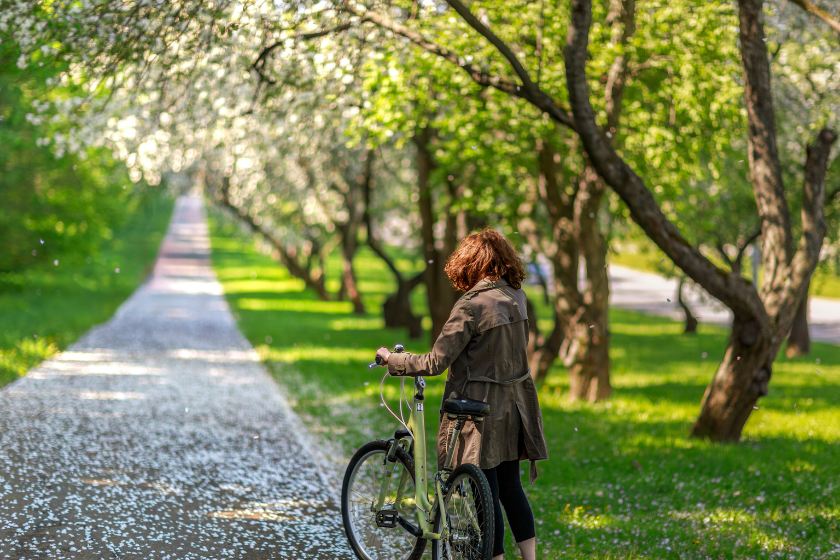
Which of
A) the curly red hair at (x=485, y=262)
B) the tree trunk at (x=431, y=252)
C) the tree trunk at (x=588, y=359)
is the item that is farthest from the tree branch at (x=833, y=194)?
the curly red hair at (x=485, y=262)

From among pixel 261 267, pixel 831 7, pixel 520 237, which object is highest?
pixel 831 7

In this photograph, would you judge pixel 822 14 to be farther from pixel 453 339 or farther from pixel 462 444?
pixel 462 444

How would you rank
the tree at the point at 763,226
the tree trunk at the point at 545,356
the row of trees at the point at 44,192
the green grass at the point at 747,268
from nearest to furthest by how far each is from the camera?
the tree at the point at 763,226
the tree trunk at the point at 545,356
the row of trees at the point at 44,192
the green grass at the point at 747,268

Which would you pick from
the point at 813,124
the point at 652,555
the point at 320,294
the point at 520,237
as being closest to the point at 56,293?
the point at 320,294

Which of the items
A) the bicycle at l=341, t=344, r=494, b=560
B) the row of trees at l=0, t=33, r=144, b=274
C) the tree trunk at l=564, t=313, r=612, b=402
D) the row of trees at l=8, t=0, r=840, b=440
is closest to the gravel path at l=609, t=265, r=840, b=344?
the row of trees at l=8, t=0, r=840, b=440

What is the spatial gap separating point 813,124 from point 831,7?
1734mm

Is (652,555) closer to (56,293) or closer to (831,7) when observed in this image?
(831,7)

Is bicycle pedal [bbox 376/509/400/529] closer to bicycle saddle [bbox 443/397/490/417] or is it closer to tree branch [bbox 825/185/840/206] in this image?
bicycle saddle [bbox 443/397/490/417]

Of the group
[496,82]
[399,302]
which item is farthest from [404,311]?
[496,82]

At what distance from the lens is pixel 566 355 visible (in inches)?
429

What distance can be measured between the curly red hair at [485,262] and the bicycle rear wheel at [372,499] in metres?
1.06

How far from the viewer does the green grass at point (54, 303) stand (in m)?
13.3

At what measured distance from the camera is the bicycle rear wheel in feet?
15.3

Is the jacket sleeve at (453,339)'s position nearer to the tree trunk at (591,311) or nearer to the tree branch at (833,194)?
the tree trunk at (591,311)
